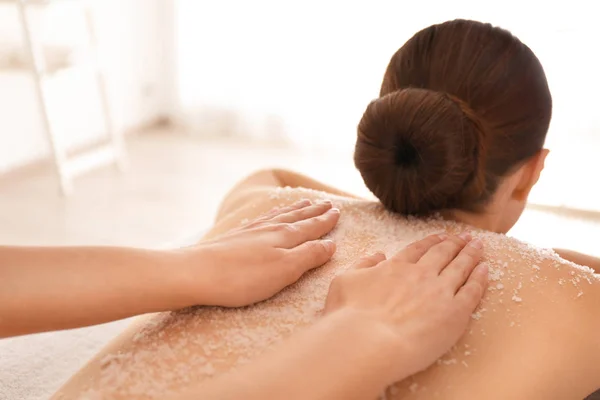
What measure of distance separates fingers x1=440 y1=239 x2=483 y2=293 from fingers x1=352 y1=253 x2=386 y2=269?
0.29 ft

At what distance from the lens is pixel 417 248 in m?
0.92

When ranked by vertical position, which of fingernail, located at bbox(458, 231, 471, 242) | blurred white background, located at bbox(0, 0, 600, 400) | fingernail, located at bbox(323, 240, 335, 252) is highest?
fingernail, located at bbox(458, 231, 471, 242)

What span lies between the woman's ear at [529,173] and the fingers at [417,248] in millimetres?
212

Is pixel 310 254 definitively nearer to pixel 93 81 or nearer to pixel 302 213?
pixel 302 213

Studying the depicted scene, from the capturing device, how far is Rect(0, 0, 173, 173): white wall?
2947mm

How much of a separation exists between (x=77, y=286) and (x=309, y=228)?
1.21 ft

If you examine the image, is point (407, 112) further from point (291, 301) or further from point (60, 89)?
point (60, 89)

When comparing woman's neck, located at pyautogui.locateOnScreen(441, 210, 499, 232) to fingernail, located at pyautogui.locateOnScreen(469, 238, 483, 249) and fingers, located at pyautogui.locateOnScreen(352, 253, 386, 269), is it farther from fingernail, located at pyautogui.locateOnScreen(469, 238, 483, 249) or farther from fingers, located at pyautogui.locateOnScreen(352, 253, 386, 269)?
fingers, located at pyautogui.locateOnScreen(352, 253, 386, 269)

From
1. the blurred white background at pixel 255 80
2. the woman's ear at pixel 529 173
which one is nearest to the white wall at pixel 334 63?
the blurred white background at pixel 255 80

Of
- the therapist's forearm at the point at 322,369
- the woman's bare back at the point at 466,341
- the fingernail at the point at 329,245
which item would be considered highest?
the therapist's forearm at the point at 322,369

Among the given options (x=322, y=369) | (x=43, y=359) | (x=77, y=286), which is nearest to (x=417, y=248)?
(x=322, y=369)

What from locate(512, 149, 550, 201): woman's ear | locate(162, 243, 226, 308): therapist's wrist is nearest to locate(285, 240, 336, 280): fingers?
locate(162, 243, 226, 308): therapist's wrist

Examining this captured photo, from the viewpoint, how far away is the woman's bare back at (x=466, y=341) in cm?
80

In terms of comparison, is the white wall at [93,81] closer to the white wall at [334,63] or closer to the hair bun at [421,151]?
the white wall at [334,63]
